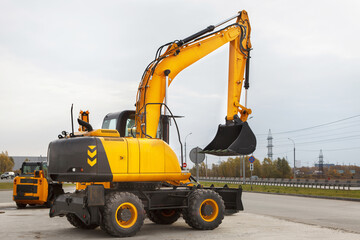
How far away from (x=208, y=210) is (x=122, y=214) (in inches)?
96.0

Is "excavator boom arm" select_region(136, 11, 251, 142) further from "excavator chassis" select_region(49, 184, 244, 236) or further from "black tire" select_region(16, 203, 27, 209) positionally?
"black tire" select_region(16, 203, 27, 209)

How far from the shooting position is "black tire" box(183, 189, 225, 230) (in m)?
12.0

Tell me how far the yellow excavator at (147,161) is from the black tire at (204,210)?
0.03m

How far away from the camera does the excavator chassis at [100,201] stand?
10883 millimetres

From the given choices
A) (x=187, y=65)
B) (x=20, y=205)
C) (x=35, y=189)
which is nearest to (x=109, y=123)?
(x=187, y=65)

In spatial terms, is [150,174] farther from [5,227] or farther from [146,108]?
[5,227]

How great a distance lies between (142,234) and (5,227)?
4.12 meters

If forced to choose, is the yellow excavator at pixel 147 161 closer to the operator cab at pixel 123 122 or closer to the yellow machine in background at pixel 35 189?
the operator cab at pixel 123 122

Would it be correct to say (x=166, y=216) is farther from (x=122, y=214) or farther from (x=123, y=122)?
(x=123, y=122)

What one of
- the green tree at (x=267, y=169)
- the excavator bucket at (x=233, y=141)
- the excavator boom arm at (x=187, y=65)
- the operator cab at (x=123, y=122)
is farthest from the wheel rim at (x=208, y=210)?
the green tree at (x=267, y=169)

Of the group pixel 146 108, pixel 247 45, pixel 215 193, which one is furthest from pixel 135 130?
pixel 247 45

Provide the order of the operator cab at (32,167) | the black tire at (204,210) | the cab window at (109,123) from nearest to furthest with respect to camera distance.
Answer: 1. the black tire at (204,210)
2. the cab window at (109,123)
3. the operator cab at (32,167)

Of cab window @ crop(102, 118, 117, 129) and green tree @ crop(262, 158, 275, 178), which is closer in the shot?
cab window @ crop(102, 118, 117, 129)

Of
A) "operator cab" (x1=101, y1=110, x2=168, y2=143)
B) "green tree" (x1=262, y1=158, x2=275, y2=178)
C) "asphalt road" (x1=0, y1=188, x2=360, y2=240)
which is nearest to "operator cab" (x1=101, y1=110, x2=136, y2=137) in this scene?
"operator cab" (x1=101, y1=110, x2=168, y2=143)
